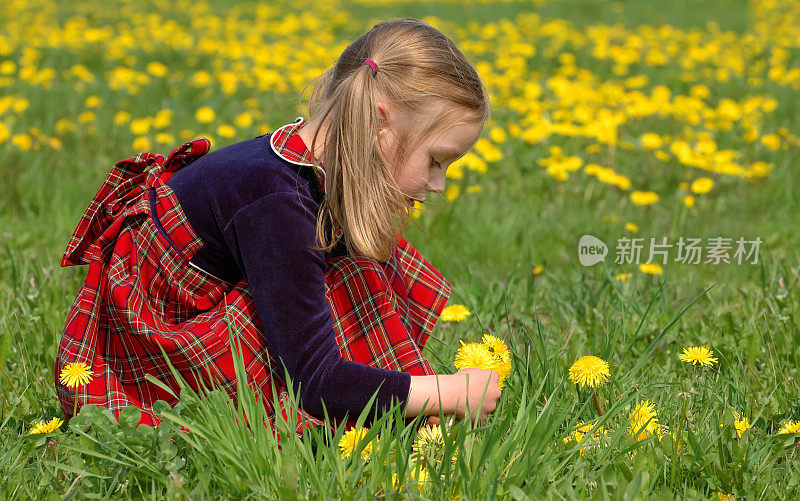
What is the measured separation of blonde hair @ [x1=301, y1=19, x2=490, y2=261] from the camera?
178 cm

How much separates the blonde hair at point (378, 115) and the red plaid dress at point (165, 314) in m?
0.12

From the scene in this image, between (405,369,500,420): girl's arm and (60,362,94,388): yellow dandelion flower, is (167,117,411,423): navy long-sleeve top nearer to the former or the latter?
(405,369,500,420): girl's arm

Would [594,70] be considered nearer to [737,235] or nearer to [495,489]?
[737,235]

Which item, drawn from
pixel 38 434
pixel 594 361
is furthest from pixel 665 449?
pixel 38 434

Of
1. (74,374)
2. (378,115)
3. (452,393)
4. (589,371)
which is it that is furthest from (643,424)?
(74,374)

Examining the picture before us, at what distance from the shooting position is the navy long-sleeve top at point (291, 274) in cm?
173

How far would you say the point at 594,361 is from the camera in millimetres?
1814

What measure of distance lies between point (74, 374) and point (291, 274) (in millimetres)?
502

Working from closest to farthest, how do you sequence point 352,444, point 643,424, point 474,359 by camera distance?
point 352,444 → point 643,424 → point 474,359

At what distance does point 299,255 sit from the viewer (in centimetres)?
173

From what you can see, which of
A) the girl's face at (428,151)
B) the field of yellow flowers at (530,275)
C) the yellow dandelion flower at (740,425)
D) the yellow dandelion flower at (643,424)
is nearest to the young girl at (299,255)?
the girl's face at (428,151)

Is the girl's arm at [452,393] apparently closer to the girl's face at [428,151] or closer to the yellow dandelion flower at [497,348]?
the yellow dandelion flower at [497,348]

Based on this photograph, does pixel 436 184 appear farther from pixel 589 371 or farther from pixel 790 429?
pixel 790 429

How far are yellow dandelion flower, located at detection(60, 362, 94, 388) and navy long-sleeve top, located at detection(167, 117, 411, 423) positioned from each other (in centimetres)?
38
